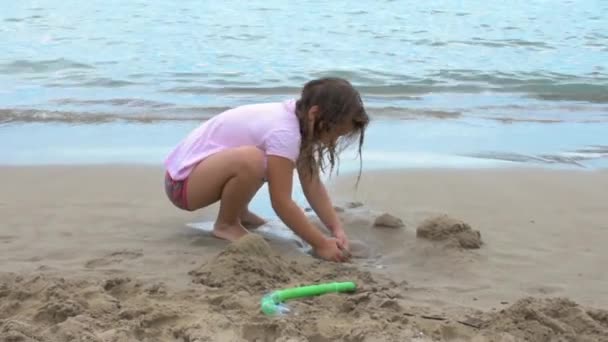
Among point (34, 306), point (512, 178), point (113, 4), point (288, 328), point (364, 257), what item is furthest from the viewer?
point (113, 4)

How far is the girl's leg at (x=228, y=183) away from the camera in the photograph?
377 cm

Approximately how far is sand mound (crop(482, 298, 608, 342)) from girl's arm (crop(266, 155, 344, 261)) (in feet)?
3.04

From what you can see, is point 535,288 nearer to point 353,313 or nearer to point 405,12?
point 353,313

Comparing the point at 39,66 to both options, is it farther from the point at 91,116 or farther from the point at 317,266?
the point at 317,266

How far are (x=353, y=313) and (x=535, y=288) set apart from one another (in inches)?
33.6

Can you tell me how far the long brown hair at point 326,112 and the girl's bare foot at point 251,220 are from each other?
54cm

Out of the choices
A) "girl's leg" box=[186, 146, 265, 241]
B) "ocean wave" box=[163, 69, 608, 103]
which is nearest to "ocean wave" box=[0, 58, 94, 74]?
"ocean wave" box=[163, 69, 608, 103]

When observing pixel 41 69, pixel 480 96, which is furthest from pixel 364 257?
pixel 41 69

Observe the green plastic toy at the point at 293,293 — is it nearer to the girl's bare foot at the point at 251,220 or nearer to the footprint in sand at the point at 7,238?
the girl's bare foot at the point at 251,220

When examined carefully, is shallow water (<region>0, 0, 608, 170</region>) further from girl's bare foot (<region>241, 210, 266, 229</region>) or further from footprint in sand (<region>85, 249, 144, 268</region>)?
footprint in sand (<region>85, 249, 144, 268</region>)

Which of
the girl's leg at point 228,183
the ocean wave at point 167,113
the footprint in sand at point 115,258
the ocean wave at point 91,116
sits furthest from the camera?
the ocean wave at point 167,113

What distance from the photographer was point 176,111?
7.73 m

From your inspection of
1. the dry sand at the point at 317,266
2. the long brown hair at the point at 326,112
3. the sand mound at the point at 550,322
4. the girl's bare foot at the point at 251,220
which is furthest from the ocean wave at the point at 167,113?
the sand mound at the point at 550,322

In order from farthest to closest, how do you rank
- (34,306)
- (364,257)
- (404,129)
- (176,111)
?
(176,111) < (404,129) < (364,257) < (34,306)
